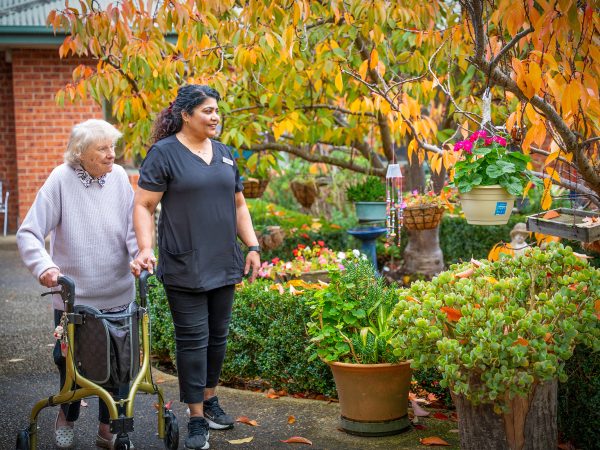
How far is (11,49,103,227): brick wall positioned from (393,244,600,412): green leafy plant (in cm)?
1013

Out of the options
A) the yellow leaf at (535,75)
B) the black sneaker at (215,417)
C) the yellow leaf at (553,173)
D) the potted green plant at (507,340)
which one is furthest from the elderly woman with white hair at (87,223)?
the yellow leaf at (553,173)

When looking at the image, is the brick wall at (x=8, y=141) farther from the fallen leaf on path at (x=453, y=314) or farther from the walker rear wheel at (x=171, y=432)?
the fallen leaf on path at (x=453, y=314)

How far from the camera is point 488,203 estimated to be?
4840 mm

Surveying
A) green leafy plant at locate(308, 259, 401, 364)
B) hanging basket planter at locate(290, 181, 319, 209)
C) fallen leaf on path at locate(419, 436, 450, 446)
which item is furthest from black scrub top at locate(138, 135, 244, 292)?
hanging basket planter at locate(290, 181, 319, 209)

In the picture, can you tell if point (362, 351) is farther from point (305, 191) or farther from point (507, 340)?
point (305, 191)

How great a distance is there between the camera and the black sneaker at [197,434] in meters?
4.33

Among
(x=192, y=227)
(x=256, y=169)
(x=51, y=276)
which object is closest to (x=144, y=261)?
(x=192, y=227)

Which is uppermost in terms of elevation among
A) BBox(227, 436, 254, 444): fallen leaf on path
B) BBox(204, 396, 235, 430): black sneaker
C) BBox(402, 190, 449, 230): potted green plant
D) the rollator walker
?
BBox(402, 190, 449, 230): potted green plant

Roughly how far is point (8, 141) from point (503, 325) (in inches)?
472

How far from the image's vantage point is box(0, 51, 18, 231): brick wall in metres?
14.0

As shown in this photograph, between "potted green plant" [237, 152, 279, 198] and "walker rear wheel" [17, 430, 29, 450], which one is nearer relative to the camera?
"walker rear wheel" [17, 430, 29, 450]

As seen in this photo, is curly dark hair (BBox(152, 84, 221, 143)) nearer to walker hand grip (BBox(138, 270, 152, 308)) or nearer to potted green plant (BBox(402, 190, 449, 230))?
walker hand grip (BBox(138, 270, 152, 308))

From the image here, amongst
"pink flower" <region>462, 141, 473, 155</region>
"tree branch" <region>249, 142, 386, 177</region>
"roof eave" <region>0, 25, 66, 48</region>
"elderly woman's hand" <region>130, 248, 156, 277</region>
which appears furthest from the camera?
"roof eave" <region>0, 25, 66, 48</region>

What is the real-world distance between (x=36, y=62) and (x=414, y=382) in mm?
9866
